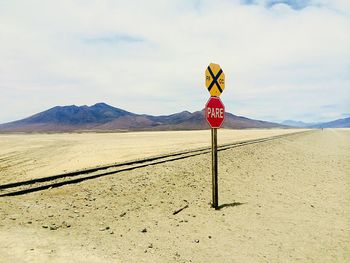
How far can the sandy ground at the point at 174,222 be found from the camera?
5.79m

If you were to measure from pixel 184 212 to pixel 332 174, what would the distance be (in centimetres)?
919

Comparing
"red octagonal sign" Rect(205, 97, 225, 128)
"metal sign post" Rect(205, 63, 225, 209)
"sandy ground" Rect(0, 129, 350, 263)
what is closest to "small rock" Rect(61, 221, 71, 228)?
"sandy ground" Rect(0, 129, 350, 263)

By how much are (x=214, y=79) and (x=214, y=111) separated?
831 millimetres

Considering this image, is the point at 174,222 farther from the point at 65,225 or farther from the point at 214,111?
the point at 214,111

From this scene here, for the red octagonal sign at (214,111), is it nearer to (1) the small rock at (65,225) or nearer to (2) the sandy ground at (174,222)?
(2) the sandy ground at (174,222)

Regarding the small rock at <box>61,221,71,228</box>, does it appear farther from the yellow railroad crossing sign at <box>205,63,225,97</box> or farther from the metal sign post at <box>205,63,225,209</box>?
the yellow railroad crossing sign at <box>205,63,225,97</box>

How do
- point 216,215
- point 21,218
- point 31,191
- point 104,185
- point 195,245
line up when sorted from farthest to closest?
point 104,185, point 31,191, point 216,215, point 21,218, point 195,245

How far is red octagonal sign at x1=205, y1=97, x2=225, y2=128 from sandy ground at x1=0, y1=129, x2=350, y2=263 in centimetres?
232

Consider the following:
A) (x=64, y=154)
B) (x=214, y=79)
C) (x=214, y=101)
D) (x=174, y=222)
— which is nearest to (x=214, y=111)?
(x=214, y=101)

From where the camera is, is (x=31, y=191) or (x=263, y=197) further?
Answer: (x=263, y=197)

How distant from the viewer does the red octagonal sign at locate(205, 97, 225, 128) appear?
8547 millimetres

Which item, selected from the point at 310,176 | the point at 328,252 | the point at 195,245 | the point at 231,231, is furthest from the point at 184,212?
the point at 310,176

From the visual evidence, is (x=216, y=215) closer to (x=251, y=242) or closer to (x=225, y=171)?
(x=251, y=242)

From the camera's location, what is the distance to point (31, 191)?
30.5ft
